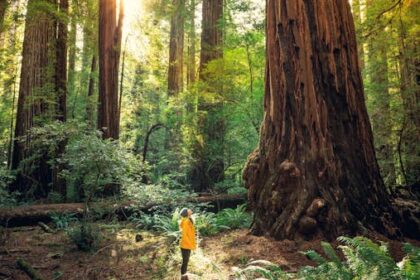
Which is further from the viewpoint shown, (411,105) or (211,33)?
(211,33)

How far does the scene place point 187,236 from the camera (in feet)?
17.6

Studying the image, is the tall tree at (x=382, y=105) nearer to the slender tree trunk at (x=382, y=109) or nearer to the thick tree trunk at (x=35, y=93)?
the slender tree trunk at (x=382, y=109)

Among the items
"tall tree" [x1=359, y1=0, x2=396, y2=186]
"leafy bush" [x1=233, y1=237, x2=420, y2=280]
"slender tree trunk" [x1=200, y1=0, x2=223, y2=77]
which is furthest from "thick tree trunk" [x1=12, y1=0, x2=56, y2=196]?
"leafy bush" [x1=233, y1=237, x2=420, y2=280]

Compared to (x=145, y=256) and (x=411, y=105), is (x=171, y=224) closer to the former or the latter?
(x=145, y=256)

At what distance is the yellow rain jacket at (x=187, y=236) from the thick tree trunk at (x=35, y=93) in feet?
25.1

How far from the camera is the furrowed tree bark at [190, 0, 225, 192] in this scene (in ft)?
38.2

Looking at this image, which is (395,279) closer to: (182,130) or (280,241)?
(280,241)

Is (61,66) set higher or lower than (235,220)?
higher

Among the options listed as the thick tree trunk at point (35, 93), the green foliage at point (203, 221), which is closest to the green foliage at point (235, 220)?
the green foliage at point (203, 221)

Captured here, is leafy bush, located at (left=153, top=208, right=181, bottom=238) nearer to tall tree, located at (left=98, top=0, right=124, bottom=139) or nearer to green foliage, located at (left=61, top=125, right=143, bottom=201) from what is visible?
green foliage, located at (left=61, top=125, right=143, bottom=201)

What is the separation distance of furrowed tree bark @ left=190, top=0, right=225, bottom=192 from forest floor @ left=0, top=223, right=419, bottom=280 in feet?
13.9

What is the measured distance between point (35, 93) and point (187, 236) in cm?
870

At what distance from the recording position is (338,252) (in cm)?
554

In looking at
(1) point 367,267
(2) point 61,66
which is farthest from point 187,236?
(2) point 61,66
